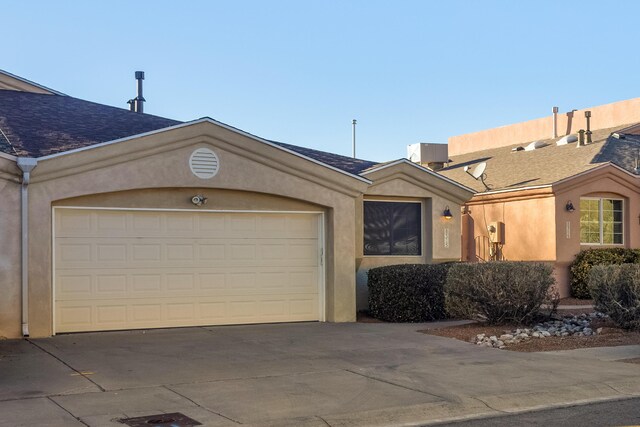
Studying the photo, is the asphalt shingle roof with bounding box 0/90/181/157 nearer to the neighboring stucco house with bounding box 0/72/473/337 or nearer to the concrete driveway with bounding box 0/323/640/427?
the neighboring stucco house with bounding box 0/72/473/337

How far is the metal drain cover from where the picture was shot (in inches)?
312

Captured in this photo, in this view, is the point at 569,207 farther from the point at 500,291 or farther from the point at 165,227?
the point at 165,227

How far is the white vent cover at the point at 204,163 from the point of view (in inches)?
592

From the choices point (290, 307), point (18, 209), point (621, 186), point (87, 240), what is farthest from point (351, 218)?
point (621, 186)

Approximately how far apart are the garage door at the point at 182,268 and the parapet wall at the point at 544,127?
17504mm

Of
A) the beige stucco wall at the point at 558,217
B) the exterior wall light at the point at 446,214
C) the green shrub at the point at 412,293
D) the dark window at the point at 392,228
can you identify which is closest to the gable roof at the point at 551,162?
the beige stucco wall at the point at 558,217

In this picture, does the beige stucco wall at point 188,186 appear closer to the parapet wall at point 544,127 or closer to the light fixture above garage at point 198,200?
the light fixture above garage at point 198,200

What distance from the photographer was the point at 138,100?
79.3ft

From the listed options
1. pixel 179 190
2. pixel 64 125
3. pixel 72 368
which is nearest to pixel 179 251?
pixel 179 190

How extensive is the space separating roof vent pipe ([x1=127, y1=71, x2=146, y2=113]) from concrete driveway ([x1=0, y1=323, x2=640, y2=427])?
11.4 metres

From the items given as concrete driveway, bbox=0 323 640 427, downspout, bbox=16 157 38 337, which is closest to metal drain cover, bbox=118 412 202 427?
concrete driveway, bbox=0 323 640 427

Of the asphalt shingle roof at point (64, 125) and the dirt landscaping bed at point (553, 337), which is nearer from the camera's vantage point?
the dirt landscaping bed at point (553, 337)

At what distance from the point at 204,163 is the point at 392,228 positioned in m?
5.42

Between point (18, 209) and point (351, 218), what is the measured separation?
6370mm
